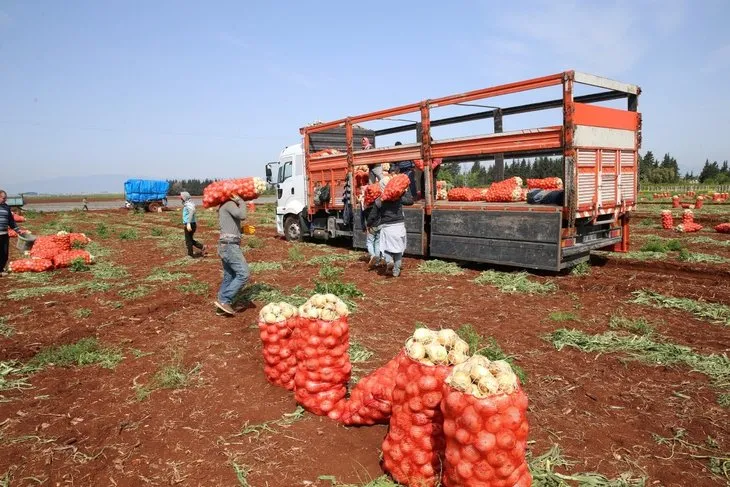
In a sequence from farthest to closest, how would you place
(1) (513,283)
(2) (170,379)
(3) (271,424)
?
(1) (513,283) → (2) (170,379) → (3) (271,424)

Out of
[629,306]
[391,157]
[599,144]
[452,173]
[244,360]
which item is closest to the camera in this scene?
[244,360]

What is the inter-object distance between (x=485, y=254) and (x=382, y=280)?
249 cm

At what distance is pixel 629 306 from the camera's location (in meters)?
7.62

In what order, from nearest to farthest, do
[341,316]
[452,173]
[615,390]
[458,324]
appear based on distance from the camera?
[341,316]
[615,390]
[458,324]
[452,173]

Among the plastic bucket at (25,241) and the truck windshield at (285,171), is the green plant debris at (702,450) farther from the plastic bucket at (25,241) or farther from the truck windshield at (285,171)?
the plastic bucket at (25,241)

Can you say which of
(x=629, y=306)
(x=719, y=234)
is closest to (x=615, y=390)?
(x=629, y=306)

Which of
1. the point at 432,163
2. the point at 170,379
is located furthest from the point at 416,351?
the point at 432,163

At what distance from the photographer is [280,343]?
4.85 meters

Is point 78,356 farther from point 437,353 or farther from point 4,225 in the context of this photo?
point 4,225

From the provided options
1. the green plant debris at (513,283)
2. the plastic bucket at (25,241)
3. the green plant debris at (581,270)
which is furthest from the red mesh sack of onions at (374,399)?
the plastic bucket at (25,241)

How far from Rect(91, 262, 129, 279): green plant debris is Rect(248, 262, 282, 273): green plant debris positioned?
3.06 meters

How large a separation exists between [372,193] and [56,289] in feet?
23.4

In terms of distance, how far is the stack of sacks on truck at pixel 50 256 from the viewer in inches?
467

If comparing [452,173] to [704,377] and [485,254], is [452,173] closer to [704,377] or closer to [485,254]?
[485,254]
